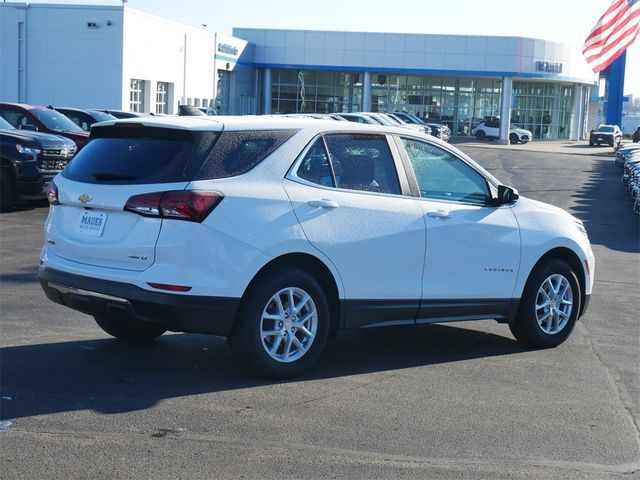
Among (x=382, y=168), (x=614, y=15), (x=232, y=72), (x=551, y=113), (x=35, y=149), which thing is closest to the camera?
(x=382, y=168)

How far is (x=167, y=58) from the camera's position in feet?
168

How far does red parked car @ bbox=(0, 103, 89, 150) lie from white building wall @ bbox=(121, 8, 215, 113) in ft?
81.1

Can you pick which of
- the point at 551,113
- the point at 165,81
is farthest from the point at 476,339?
the point at 551,113

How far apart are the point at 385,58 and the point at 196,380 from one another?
223 ft

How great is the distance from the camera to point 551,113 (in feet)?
259

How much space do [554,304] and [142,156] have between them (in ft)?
12.4

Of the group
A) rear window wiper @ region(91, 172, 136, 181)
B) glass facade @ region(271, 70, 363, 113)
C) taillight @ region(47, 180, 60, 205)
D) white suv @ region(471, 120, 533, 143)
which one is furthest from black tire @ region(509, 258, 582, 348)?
glass facade @ region(271, 70, 363, 113)

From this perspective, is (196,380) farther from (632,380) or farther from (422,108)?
(422,108)

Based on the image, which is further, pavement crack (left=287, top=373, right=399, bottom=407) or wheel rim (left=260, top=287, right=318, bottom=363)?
wheel rim (left=260, top=287, right=318, bottom=363)

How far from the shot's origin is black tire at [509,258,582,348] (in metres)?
8.16

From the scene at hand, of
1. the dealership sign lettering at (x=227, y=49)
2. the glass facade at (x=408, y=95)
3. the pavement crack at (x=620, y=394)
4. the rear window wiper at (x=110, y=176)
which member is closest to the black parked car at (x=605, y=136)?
the glass facade at (x=408, y=95)

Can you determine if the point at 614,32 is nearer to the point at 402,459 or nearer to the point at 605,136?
the point at 605,136

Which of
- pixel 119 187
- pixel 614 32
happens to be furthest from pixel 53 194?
pixel 614 32

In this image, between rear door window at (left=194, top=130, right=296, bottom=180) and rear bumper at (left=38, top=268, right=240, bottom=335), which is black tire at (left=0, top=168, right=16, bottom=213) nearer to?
rear bumper at (left=38, top=268, right=240, bottom=335)
